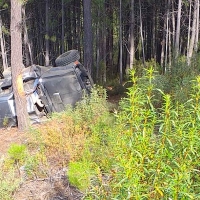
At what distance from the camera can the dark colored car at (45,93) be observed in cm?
776

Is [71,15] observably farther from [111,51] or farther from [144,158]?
[144,158]

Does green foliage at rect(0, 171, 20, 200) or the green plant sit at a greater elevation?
green foliage at rect(0, 171, 20, 200)

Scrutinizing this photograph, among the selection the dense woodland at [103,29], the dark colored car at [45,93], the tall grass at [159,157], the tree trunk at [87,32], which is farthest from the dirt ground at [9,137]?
the dense woodland at [103,29]

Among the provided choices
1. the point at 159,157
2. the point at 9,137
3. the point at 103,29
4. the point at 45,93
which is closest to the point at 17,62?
the point at 45,93

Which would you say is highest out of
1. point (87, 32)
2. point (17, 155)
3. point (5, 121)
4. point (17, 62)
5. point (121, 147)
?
point (87, 32)

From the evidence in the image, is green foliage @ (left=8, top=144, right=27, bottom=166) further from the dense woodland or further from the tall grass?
the dense woodland

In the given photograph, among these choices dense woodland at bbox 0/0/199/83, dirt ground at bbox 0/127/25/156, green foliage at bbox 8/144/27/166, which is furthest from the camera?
dense woodland at bbox 0/0/199/83

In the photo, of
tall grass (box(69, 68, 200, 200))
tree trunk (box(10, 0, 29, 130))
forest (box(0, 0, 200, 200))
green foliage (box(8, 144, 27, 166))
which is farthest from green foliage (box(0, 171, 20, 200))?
tree trunk (box(10, 0, 29, 130))

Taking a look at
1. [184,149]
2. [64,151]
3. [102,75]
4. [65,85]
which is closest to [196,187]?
[184,149]

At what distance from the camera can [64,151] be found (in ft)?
16.1

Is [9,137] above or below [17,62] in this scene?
below

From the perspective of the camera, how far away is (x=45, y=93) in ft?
25.5

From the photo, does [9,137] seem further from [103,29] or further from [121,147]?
[103,29]

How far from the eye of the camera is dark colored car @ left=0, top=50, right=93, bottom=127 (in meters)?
7.76
